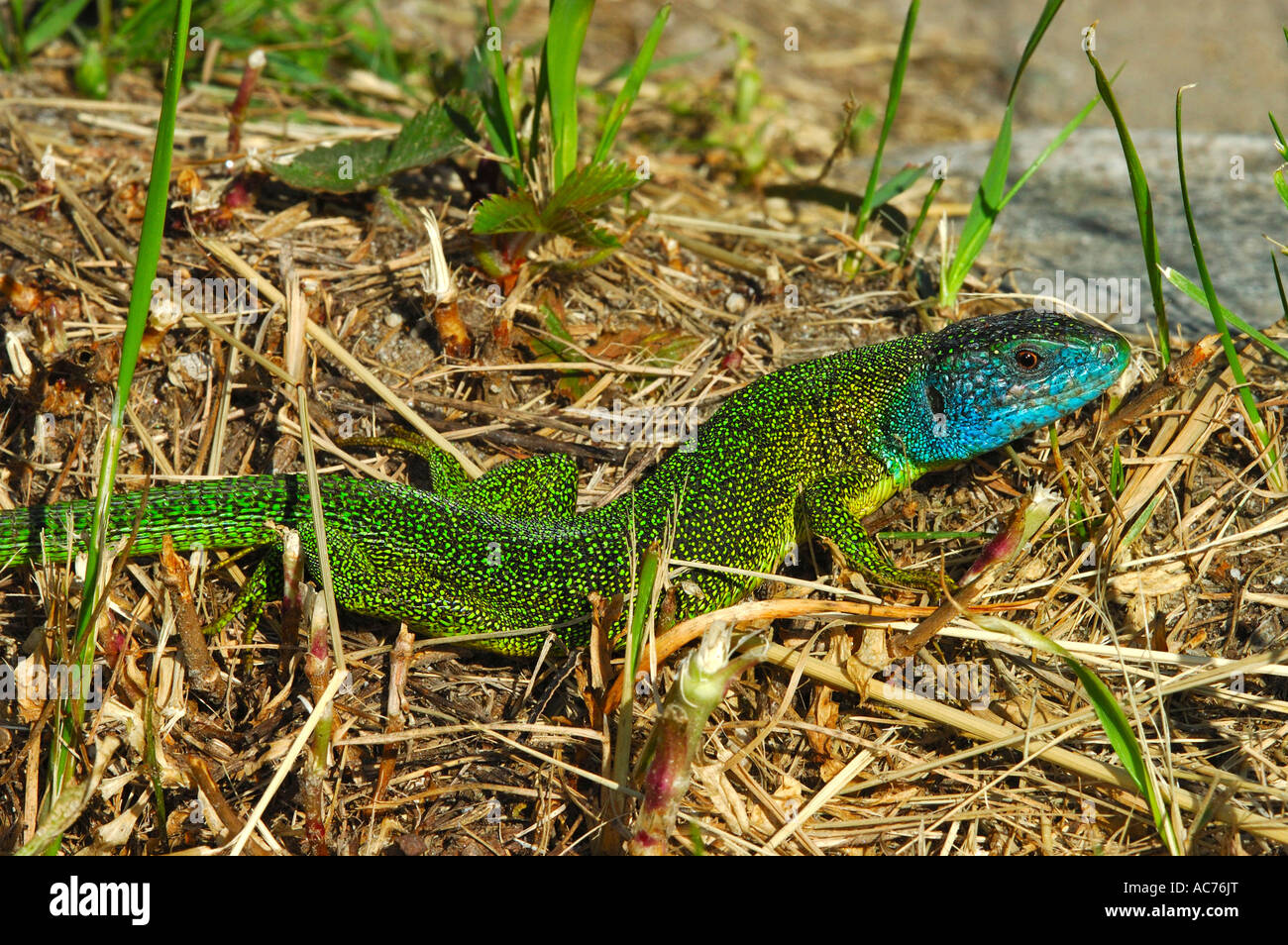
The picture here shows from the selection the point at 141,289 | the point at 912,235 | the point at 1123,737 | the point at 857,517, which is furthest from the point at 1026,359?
the point at 141,289

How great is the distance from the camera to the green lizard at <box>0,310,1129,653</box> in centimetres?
353

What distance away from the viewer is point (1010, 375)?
3.74 metres

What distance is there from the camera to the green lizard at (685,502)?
353 cm

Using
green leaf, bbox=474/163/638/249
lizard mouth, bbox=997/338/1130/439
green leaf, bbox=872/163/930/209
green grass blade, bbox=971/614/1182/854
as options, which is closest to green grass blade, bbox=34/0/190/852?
green leaf, bbox=474/163/638/249

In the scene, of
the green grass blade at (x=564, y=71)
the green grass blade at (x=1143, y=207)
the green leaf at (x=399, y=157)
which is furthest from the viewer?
the green leaf at (x=399, y=157)

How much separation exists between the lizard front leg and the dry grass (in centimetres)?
11

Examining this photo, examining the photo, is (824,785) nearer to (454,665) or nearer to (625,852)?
(625,852)

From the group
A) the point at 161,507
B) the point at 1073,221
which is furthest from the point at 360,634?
the point at 1073,221

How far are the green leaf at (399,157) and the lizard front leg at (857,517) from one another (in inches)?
90.1

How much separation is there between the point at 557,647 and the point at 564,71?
2434 millimetres

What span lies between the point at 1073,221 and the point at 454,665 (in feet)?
13.9

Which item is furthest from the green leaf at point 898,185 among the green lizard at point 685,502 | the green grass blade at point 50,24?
the green grass blade at point 50,24

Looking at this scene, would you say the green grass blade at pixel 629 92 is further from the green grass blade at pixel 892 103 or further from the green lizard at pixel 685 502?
the green lizard at pixel 685 502
